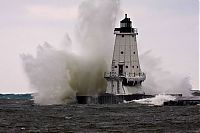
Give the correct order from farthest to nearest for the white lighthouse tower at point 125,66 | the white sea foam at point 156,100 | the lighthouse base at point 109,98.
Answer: the white lighthouse tower at point 125,66
the lighthouse base at point 109,98
the white sea foam at point 156,100

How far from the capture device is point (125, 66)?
99.9 meters

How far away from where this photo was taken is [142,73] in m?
102

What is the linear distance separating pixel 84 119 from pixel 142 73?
45.3m

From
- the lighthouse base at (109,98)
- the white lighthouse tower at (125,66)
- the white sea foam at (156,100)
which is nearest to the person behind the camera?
the white sea foam at (156,100)

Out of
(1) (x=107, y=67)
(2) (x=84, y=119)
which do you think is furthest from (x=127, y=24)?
(2) (x=84, y=119)

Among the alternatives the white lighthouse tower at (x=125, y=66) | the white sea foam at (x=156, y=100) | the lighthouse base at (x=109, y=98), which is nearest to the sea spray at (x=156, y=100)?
the white sea foam at (x=156, y=100)

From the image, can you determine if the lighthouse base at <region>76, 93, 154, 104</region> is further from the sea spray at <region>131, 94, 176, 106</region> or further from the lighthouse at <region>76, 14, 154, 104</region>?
the sea spray at <region>131, 94, 176, 106</region>

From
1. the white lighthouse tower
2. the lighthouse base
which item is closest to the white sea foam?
the lighthouse base

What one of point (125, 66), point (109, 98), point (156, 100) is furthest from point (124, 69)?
point (156, 100)

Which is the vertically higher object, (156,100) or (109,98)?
(109,98)

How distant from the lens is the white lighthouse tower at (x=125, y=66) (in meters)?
99.4

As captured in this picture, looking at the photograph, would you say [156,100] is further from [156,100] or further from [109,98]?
[109,98]

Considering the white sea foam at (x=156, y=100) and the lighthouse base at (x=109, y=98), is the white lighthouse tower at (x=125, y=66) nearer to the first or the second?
the lighthouse base at (x=109, y=98)

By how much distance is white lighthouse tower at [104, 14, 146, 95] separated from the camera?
99375mm
